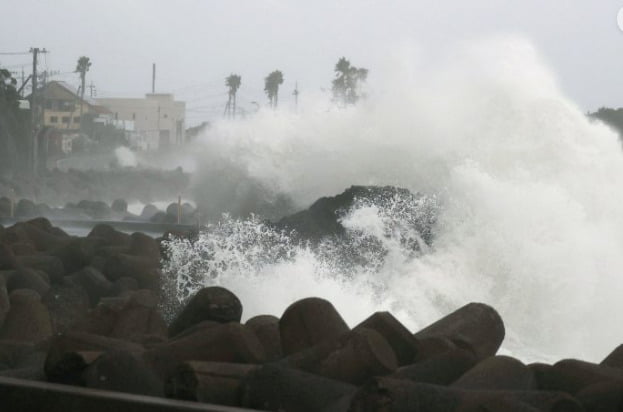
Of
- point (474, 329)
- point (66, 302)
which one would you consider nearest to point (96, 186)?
point (66, 302)

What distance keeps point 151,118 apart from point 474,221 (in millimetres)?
40721

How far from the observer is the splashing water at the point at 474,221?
37.3 ft

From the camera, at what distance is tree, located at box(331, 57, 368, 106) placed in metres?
26.4

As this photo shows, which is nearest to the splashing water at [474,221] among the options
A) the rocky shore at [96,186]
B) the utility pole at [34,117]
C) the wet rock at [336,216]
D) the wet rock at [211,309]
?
the wet rock at [336,216]

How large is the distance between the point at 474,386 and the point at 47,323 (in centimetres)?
410

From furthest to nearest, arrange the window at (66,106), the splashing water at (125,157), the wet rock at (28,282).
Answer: the window at (66,106) → the splashing water at (125,157) → the wet rock at (28,282)

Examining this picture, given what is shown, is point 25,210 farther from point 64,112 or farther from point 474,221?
point 64,112

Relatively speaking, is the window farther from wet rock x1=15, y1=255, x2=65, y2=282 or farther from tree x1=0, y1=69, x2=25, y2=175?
wet rock x1=15, y1=255, x2=65, y2=282

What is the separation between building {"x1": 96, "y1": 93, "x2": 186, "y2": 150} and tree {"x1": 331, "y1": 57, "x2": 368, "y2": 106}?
810cm

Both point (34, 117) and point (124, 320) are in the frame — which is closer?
point (124, 320)

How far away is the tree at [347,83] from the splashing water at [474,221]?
2.89 meters

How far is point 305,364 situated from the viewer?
5477 mm

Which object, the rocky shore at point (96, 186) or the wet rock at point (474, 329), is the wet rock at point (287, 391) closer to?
the wet rock at point (474, 329)

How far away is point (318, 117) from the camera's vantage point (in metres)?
24.1
